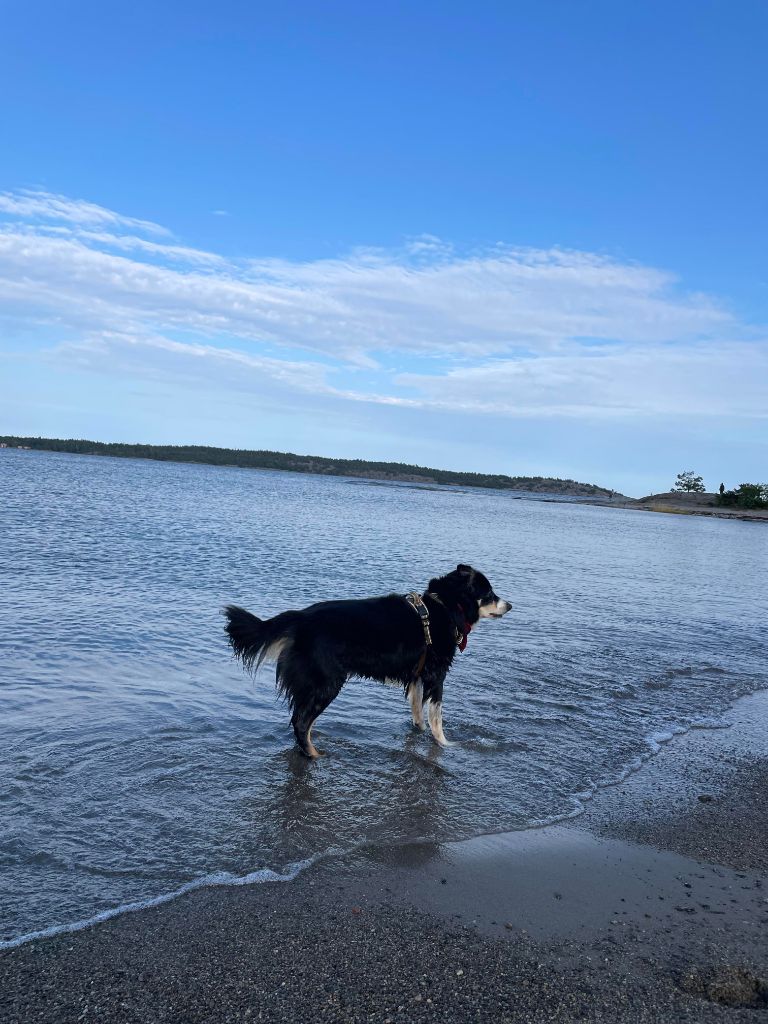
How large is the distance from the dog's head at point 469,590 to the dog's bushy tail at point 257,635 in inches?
76.1

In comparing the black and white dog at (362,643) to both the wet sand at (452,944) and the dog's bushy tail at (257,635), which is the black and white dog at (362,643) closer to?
the dog's bushy tail at (257,635)

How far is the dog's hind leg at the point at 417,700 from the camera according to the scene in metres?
7.63

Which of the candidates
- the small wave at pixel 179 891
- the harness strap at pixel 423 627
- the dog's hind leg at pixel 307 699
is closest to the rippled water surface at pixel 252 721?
the small wave at pixel 179 891

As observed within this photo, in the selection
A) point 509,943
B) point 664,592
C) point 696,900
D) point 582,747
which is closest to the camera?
point 509,943

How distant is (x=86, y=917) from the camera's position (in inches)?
155

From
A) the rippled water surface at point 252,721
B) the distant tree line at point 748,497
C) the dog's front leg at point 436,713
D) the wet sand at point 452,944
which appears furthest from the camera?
the distant tree line at point 748,497

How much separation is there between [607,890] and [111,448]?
18091cm

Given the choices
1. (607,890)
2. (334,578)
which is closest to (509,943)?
(607,890)

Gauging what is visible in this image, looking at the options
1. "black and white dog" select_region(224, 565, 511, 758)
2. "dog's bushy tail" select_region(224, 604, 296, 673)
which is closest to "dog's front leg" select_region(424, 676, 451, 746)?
"black and white dog" select_region(224, 565, 511, 758)

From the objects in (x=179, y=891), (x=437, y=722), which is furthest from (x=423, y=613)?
(x=179, y=891)

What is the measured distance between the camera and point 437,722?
7.26 meters

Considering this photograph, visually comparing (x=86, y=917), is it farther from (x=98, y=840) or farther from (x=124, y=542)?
(x=124, y=542)

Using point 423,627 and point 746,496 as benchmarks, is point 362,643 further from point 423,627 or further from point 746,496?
point 746,496

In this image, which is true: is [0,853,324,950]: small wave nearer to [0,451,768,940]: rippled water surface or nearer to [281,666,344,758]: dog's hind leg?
[0,451,768,940]: rippled water surface
